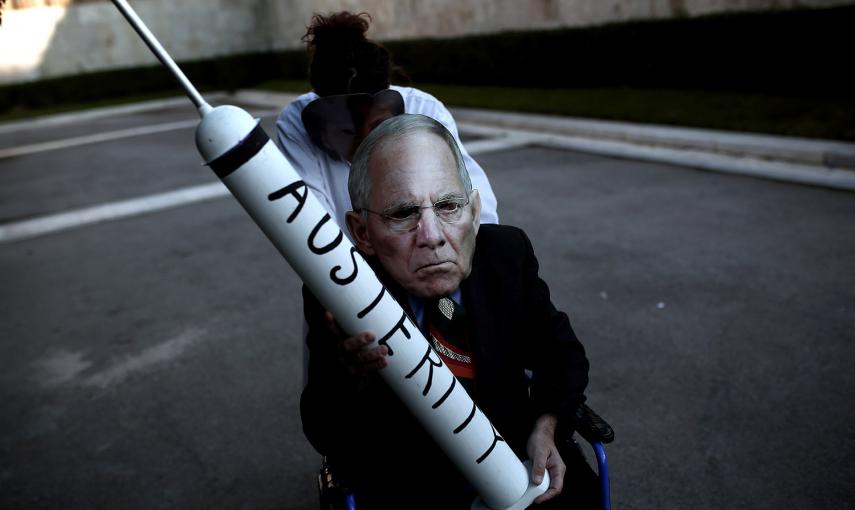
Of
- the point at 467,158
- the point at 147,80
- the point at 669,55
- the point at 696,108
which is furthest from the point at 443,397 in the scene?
the point at 147,80

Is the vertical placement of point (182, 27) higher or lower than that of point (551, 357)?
higher

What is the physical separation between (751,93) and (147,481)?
9.46 meters

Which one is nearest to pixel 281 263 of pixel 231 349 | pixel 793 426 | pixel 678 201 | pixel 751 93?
pixel 231 349

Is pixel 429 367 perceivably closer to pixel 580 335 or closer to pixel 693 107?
pixel 580 335

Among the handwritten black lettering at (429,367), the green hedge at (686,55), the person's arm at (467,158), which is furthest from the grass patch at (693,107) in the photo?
the handwritten black lettering at (429,367)

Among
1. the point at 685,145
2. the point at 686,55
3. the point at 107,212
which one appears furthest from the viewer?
the point at 686,55

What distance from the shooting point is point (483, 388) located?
5.26 feet

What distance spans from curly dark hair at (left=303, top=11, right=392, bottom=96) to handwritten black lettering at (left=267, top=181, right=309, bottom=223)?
4.75ft

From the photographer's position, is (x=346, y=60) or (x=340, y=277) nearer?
(x=340, y=277)

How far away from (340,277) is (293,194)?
146 mm

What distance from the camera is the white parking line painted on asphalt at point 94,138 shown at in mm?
13781

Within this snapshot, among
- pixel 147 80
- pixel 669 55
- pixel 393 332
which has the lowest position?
pixel 147 80

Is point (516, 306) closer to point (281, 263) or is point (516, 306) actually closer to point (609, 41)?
point (281, 263)

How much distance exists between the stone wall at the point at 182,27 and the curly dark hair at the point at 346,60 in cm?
1348
